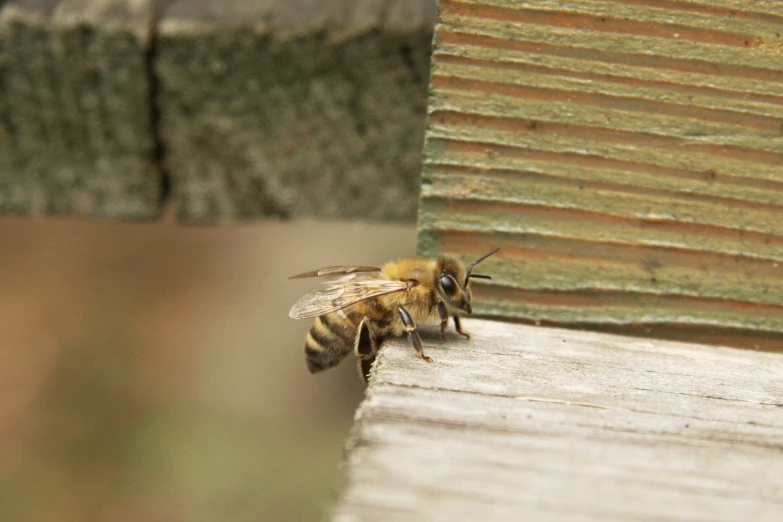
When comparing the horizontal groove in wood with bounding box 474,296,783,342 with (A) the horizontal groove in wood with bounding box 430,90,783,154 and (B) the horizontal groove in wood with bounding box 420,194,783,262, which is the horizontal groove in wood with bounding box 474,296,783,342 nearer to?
(B) the horizontal groove in wood with bounding box 420,194,783,262

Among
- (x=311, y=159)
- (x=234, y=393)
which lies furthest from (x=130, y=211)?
(x=234, y=393)

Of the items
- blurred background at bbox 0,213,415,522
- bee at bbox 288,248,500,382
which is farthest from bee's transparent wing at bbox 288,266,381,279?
blurred background at bbox 0,213,415,522

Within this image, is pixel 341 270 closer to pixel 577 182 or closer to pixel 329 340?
pixel 329 340

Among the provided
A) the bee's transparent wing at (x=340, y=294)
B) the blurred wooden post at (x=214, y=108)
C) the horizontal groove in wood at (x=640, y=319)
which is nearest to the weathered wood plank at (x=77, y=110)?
the blurred wooden post at (x=214, y=108)

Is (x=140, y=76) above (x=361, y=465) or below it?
above

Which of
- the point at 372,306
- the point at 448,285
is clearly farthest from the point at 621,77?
the point at 372,306

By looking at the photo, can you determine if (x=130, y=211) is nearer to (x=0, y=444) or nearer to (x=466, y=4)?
(x=466, y=4)
